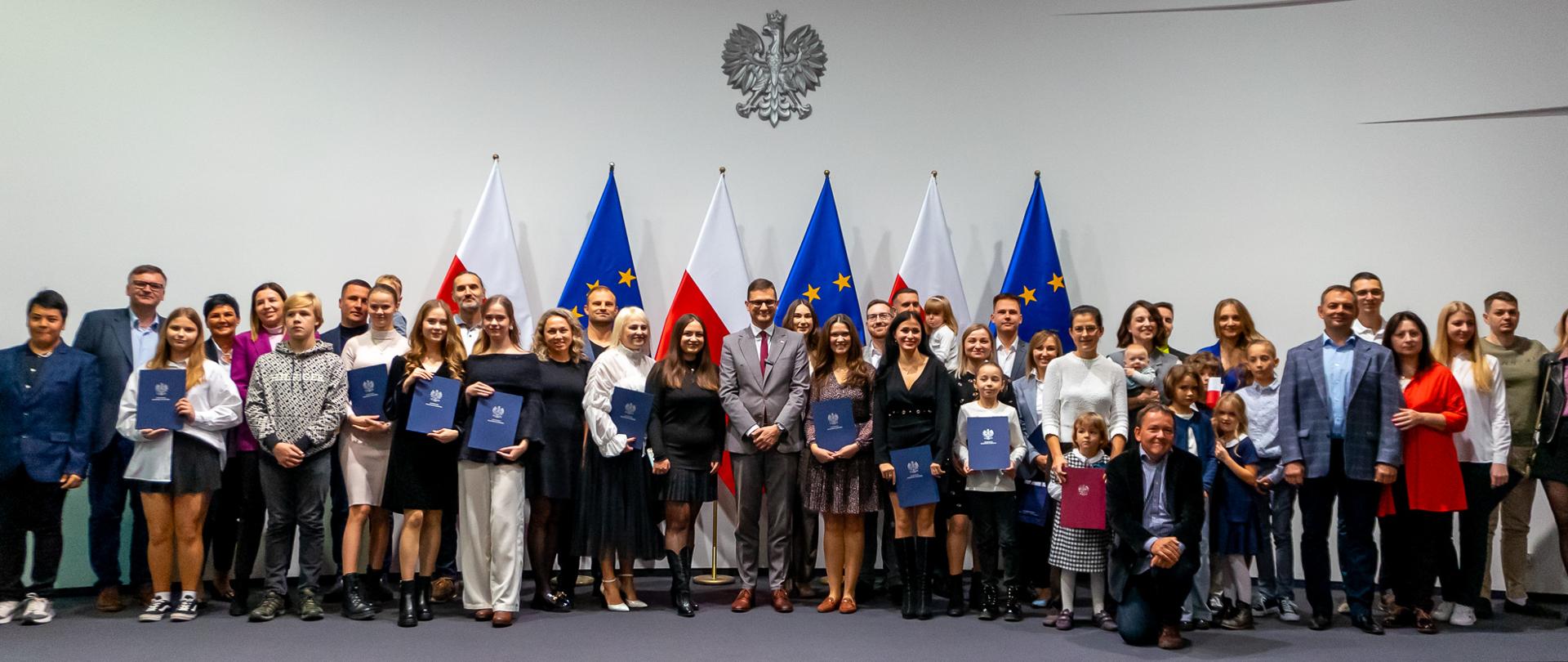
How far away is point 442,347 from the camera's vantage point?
190 inches

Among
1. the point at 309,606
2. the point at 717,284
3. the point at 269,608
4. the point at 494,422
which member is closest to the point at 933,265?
the point at 717,284

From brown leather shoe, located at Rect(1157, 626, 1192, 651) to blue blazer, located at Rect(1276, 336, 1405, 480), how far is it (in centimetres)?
98

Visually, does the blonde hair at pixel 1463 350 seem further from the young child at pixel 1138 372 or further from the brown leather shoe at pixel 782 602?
the brown leather shoe at pixel 782 602

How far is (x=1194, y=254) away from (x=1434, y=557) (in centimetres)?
242

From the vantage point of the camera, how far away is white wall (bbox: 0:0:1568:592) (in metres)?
6.10

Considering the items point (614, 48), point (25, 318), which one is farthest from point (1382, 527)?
point (25, 318)

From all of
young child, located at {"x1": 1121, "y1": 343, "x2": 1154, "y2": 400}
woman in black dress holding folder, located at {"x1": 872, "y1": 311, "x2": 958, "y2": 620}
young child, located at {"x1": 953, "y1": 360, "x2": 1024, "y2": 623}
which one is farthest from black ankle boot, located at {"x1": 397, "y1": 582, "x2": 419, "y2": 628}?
young child, located at {"x1": 1121, "y1": 343, "x2": 1154, "y2": 400}

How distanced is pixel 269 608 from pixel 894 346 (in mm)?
3006

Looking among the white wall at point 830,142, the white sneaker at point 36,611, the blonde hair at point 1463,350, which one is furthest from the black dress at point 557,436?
the blonde hair at point 1463,350

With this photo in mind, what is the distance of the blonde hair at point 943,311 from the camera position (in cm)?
591

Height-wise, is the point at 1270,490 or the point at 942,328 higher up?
the point at 942,328

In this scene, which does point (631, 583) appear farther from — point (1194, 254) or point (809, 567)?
point (1194, 254)

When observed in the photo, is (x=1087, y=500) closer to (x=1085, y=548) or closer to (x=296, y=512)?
(x=1085, y=548)

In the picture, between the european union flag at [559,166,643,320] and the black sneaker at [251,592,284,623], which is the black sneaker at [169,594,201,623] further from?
the european union flag at [559,166,643,320]
